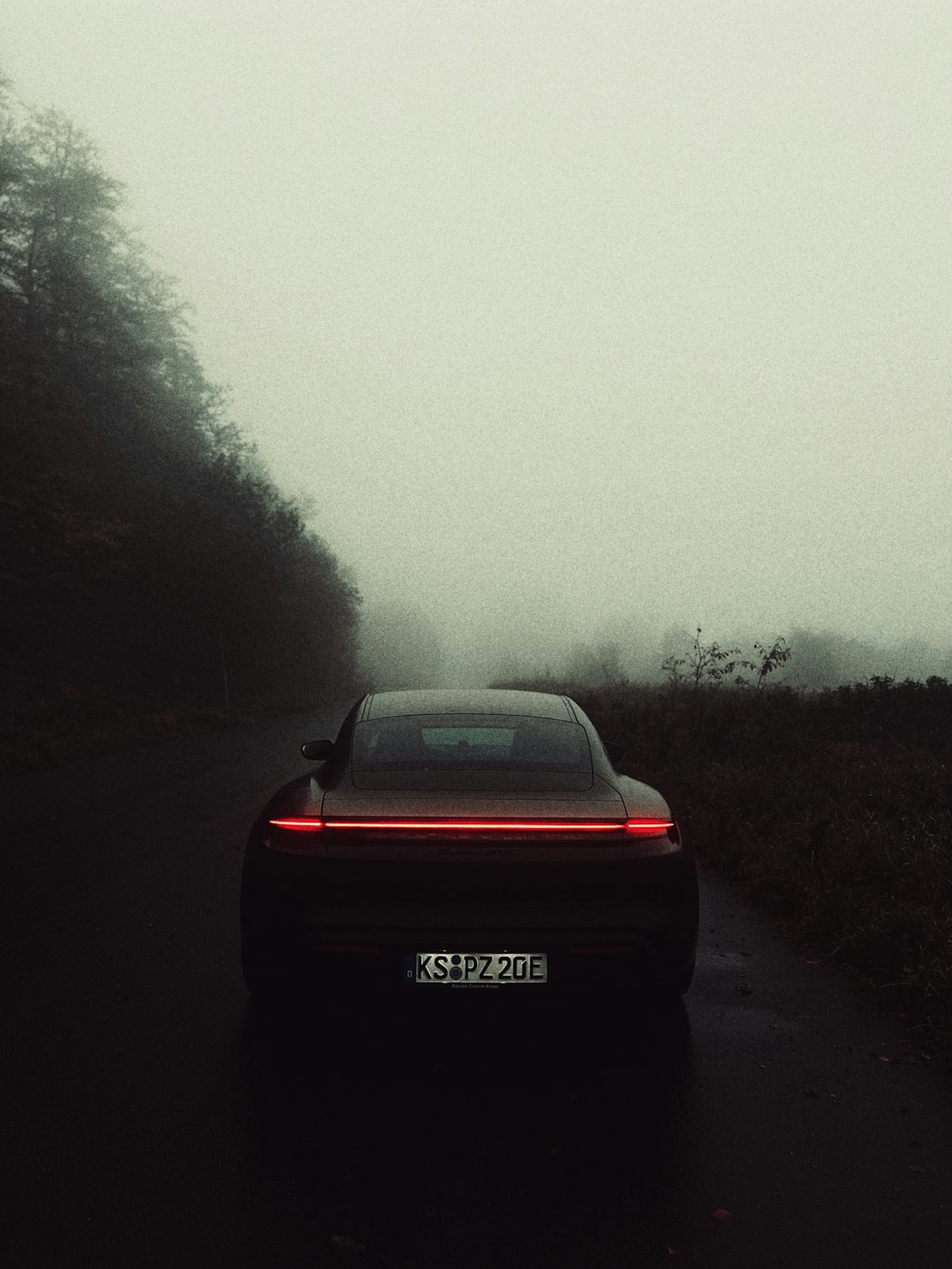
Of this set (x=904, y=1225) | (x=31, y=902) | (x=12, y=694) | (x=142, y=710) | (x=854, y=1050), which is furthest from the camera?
(x=142, y=710)

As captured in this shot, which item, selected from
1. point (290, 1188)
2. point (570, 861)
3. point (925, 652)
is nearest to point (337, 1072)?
point (290, 1188)

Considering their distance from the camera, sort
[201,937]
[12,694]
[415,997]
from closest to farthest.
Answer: [415,997] → [201,937] → [12,694]

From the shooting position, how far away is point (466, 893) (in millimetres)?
3371

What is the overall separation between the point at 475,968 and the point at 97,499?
23102mm

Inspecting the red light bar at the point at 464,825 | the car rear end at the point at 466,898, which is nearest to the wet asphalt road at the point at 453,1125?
the car rear end at the point at 466,898

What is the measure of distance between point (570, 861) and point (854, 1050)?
163 cm

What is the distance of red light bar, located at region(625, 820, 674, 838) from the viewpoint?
3.58 m

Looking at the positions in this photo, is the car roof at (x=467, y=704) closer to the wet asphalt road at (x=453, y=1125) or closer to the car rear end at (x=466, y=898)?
the car rear end at (x=466, y=898)

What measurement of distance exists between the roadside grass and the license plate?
1.91 m

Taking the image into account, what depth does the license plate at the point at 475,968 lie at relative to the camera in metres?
3.39

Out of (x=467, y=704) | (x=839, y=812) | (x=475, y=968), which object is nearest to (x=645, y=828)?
(x=475, y=968)

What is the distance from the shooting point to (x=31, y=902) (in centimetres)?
589

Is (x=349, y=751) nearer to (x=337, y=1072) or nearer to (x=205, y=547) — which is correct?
(x=337, y=1072)

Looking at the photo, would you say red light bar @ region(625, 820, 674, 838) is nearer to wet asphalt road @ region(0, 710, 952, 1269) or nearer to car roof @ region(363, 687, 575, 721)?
wet asphalt road @ region(0, 710, 952, 1269)
